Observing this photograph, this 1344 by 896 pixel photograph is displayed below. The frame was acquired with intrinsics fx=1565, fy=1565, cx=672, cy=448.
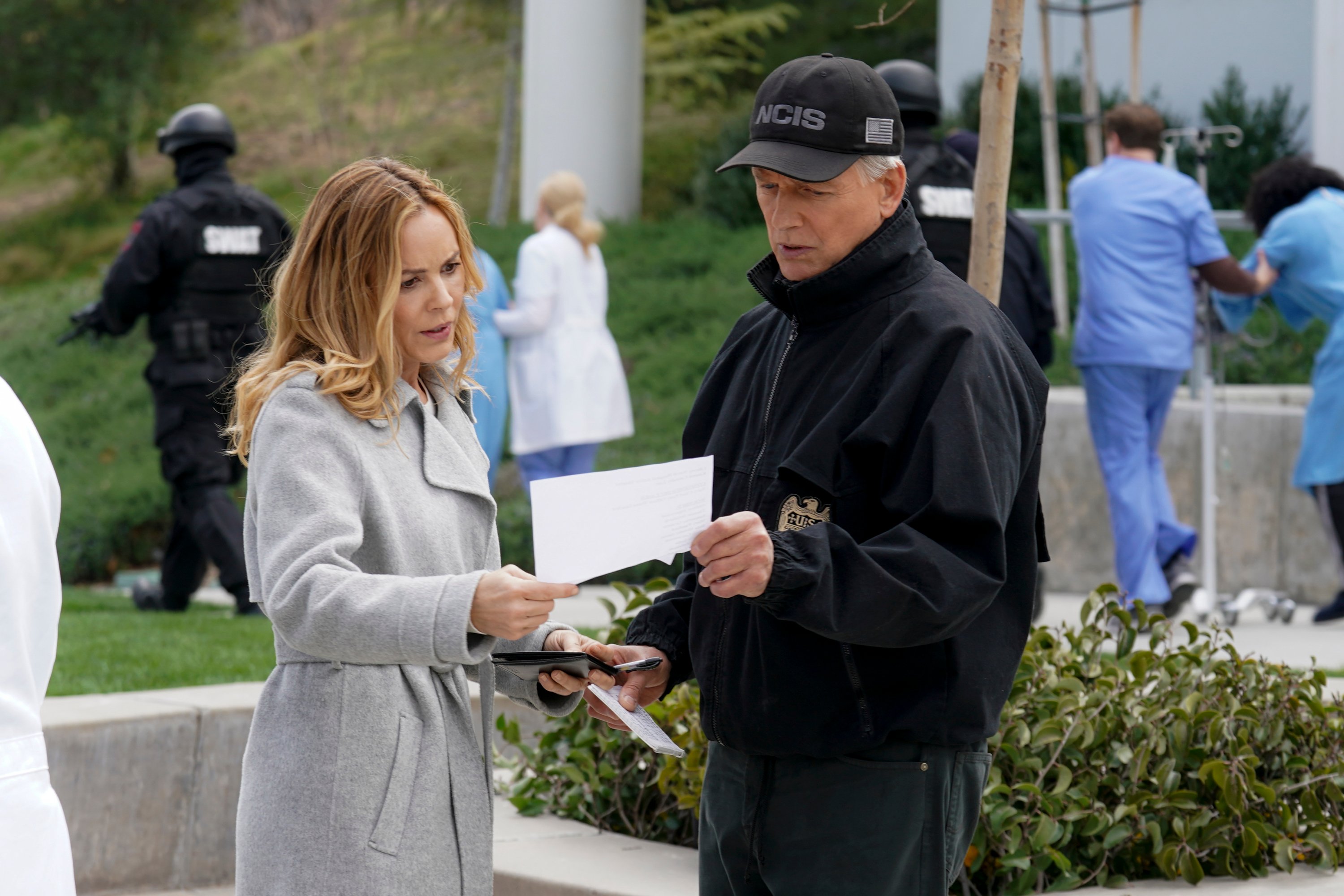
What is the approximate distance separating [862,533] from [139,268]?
608cm

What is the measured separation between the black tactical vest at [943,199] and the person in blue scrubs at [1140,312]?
1246 millimetres

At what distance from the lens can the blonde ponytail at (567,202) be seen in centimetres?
827

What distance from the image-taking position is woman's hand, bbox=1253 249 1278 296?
7.11m

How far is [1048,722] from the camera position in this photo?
11.6 feet

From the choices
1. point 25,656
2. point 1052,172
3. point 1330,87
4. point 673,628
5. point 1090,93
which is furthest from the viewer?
point 1052,172

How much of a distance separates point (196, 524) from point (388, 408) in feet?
17.7

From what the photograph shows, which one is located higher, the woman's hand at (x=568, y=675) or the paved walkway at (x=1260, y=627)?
the woman's hand at (x=568, y=675)

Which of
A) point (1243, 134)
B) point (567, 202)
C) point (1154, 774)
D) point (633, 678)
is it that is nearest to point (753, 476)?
point (633, 678)

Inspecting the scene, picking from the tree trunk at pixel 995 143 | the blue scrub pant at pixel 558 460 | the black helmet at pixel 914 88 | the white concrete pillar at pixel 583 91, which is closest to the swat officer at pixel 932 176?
the black helmet at pixel 914 88

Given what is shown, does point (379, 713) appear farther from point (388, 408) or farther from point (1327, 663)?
point (1327, 663)

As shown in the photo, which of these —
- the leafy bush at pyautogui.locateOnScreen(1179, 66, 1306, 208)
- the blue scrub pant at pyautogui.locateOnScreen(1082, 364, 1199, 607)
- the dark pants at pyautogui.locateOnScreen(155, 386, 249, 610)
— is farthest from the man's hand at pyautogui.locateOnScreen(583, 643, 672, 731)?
the leafy bush at pyautogui.locateOnScreen(1179, 66, 1306, 208)

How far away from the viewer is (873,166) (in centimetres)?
238

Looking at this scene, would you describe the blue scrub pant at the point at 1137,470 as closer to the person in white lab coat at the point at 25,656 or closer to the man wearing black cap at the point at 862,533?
the man wearing black cap at the point at 862,533

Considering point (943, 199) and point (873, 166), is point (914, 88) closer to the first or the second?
point (943, 199)
